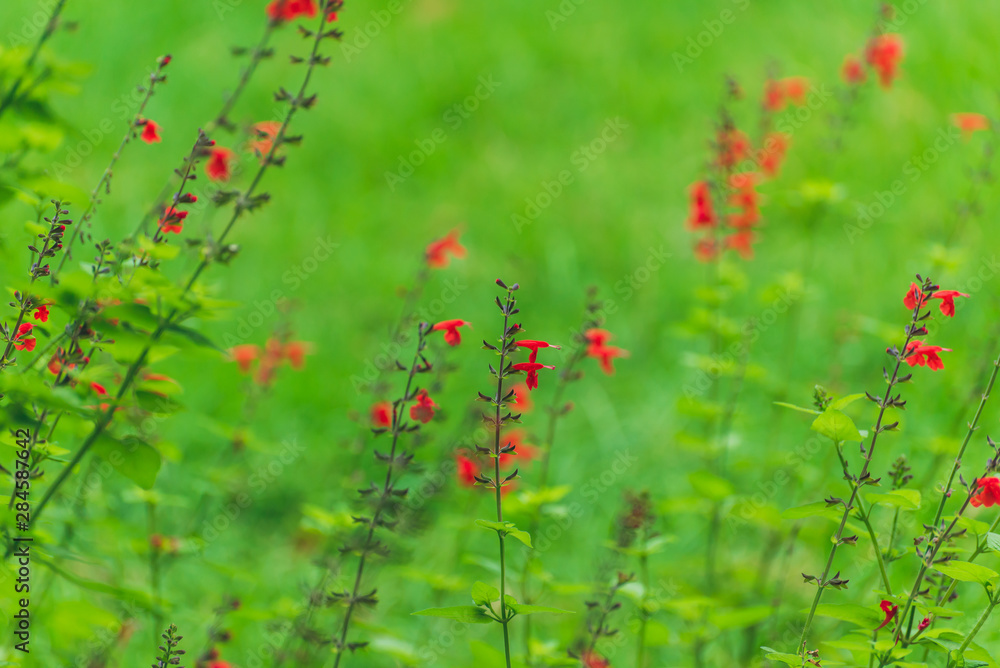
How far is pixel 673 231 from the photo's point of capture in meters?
6.65

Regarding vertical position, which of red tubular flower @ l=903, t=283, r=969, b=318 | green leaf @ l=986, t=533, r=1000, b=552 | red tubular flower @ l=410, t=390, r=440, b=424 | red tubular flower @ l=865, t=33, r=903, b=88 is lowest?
green leaf @ l=986, t=533, r=1000, b=552

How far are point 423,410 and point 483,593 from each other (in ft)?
1.52

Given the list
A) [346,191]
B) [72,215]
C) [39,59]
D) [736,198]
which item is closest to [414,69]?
[346,191]

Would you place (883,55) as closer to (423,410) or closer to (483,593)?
(423,410)

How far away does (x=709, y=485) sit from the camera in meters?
3.23

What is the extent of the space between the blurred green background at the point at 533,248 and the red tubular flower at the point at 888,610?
2.39 ft

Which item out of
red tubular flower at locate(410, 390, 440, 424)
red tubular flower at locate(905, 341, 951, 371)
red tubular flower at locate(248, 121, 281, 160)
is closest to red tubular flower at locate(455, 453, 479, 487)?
red tubular flower at locate(410, 390, 440, 424)

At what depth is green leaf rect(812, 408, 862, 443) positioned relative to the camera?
1.79m

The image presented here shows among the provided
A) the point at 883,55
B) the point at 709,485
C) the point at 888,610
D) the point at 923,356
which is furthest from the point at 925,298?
the point at 883,55

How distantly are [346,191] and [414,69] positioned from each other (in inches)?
65.0

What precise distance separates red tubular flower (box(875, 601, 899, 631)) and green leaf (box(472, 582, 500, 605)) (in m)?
0.79

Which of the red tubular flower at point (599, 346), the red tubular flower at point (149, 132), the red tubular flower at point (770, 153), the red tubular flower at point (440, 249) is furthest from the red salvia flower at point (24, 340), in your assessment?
the red tubular flower at point (770, 153)

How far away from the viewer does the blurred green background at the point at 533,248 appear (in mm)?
4109

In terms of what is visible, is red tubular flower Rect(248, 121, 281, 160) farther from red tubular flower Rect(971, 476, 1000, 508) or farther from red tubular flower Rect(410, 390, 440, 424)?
red tubular flower Rect(971, 476, 1000, 508)
